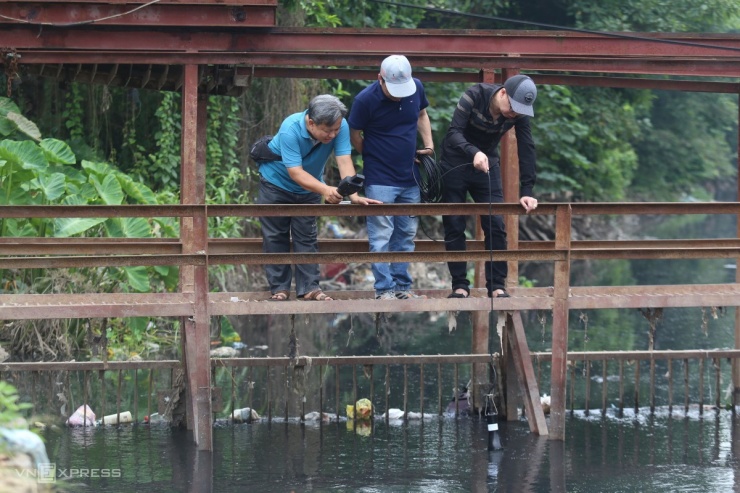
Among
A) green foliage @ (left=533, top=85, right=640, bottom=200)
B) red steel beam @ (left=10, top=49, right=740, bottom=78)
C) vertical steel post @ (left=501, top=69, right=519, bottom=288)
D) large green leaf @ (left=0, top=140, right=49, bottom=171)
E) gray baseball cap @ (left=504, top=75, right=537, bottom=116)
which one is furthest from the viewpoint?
green foliage @ (left=533, top=85, right=640, bottom=200)

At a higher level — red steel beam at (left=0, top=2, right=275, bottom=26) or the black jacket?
red steel beam at (left=0, top=2, right=275, bottom=26)

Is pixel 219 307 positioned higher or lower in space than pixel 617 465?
higher

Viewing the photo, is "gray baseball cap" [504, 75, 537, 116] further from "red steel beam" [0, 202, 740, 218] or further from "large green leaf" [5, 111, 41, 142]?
"large green leaf" [5, 111, 41, 142]

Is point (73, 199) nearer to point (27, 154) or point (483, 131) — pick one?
point (27, 154)

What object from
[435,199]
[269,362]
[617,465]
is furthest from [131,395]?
[617,465]

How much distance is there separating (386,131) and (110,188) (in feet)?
20.0

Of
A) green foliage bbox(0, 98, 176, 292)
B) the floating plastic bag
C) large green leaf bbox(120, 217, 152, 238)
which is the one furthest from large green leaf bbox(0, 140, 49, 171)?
the floating plastic bag

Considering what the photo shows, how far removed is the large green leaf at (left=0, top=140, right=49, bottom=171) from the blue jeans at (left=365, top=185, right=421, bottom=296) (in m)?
6.01

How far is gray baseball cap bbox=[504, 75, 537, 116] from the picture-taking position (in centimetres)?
870

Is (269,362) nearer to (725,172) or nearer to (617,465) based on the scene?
(617,465)

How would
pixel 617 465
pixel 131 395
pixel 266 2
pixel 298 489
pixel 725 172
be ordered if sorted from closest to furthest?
pixel 298 489 → pixel 617 465 → pixel 266 2 → pixel 131 395 → pixel 725 172

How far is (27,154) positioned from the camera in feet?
45.5

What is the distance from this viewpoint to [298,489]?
828 cm

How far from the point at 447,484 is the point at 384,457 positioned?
3.32 feet
